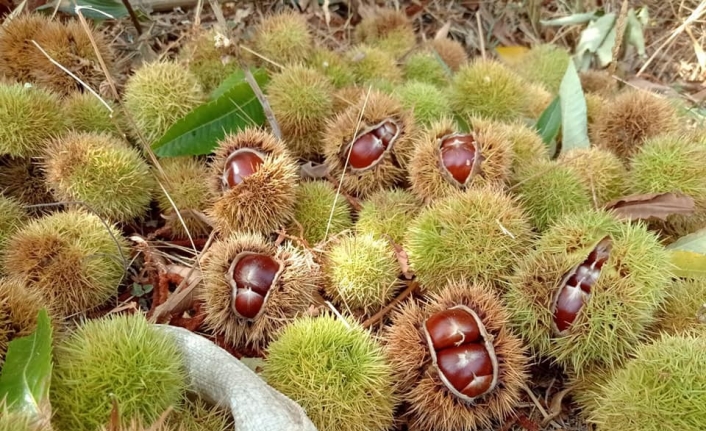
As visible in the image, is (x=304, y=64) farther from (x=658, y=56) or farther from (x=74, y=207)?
(x=658, y=56)

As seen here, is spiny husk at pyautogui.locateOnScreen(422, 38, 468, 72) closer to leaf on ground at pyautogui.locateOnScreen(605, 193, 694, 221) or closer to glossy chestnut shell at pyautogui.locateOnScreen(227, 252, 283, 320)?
leaf on ground at pyautogui.locateOnScreen(605, 193, 694, 221)

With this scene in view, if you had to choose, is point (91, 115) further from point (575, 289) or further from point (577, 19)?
point (577, 19)

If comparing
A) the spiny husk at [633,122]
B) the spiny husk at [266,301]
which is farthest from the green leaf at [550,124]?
the spiny husk at [266,301]

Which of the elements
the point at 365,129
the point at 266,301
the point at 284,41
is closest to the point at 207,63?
the point at 284,41

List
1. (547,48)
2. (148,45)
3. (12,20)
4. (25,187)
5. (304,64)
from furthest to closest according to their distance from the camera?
(547,48) < (148,45) < (304,64) < (12,20) < (25,187)

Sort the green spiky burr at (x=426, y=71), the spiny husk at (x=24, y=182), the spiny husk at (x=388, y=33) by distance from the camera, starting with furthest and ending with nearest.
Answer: the spiny husk at (x=388, y=33) < the green spiky burr at (x=426, y=71) < the spiny husk at (x=24, y=182)

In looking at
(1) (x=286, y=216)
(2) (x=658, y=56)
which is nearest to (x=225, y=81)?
(1) (x=286, y=216)

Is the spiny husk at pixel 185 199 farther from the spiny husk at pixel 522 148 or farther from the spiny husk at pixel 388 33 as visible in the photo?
the spiny husk at pixel 388 33
